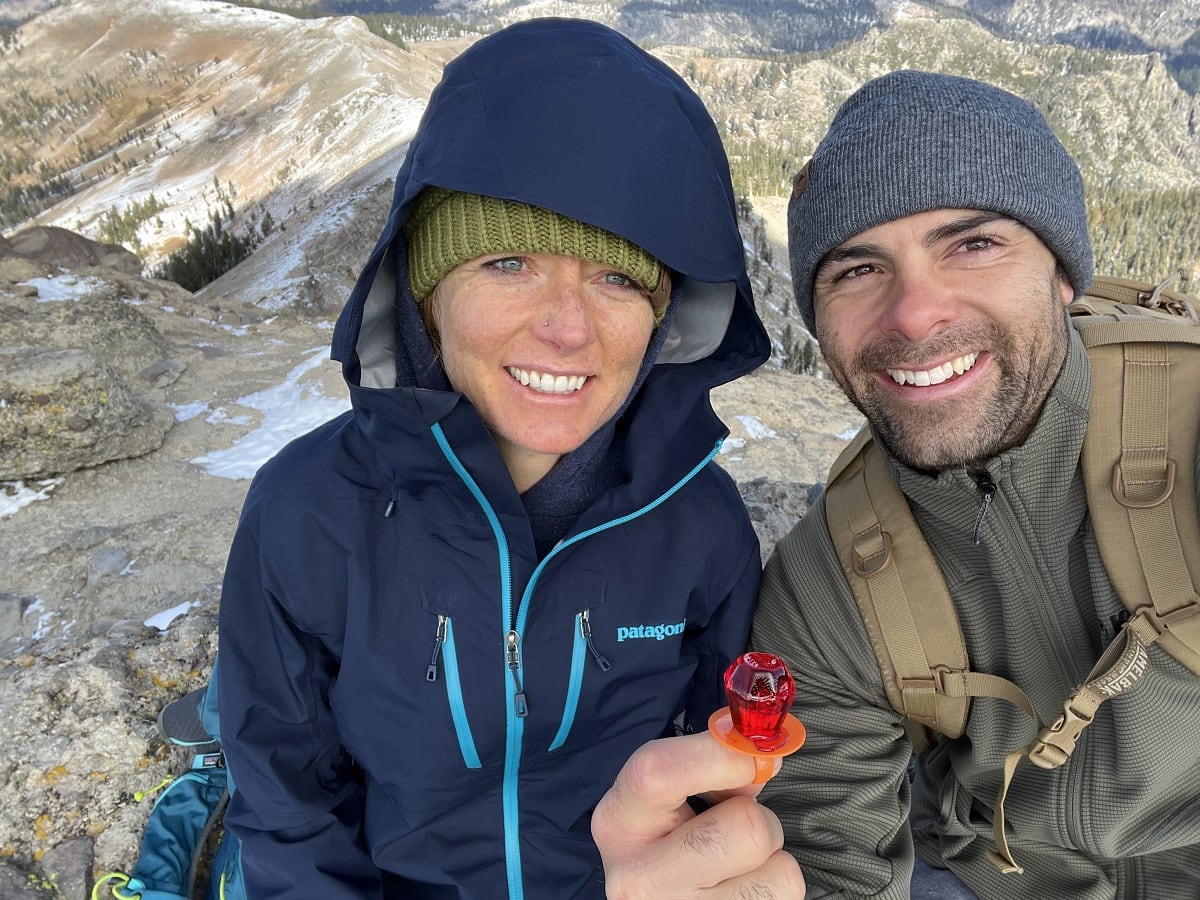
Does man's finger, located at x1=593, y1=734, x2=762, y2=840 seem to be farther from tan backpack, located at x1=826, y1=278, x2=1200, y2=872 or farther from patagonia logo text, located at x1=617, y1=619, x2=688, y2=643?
tan backpack, located at x1=826, y1=278, x2=1200, y2=872

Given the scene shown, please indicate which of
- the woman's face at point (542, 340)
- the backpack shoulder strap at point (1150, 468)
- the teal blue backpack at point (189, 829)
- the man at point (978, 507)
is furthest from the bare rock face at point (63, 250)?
the backpack shoulder strap at point (1150, 468)

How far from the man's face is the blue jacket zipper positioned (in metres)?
0.63

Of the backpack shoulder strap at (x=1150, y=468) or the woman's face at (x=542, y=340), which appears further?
the woman's face at (x=542, y=340)

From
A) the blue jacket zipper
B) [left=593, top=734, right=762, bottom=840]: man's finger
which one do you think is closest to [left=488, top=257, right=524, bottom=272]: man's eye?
the blue jacket zipper

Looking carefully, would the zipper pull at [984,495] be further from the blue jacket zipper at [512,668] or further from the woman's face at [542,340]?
the woman's face at [542,340]

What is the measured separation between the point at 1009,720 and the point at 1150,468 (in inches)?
33.3

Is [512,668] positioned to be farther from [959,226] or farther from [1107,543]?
[959,226]

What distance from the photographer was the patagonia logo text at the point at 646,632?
212cm

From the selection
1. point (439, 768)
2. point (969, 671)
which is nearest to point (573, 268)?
point (439, 768)

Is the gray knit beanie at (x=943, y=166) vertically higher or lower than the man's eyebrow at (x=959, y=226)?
higher

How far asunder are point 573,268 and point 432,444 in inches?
23.5

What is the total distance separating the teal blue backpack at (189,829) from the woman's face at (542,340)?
1.29m

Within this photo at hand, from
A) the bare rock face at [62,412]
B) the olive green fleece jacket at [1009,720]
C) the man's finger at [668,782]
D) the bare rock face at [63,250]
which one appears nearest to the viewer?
the man's finger at [668,782]

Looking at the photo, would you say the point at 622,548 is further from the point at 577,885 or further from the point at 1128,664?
the point at 1128,664
